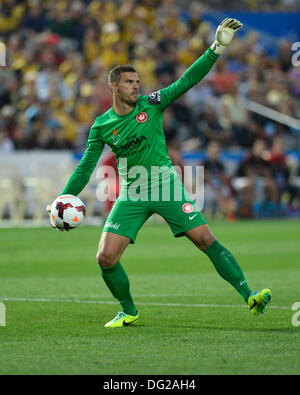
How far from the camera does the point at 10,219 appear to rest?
2355cm

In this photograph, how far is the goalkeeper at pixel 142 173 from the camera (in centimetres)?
868

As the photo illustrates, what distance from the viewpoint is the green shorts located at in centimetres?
873

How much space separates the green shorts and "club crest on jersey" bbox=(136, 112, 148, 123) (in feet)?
2.46

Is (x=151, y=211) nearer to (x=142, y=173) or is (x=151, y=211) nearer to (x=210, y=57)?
(x=142, y=173)

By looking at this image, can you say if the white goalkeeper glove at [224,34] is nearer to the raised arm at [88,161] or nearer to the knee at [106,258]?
the raised arm at [88,161]

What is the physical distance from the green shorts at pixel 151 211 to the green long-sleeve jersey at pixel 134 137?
0.94 ft

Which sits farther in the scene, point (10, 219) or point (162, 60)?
Result: point (162, 60)

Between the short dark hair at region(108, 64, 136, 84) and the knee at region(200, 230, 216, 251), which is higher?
the short dark hair at region(108, 64, 136, 84)

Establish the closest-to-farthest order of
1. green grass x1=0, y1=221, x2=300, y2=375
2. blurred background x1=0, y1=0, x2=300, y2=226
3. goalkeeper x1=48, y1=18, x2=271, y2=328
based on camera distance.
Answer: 1. green grass x1=0, y1=221, x2=300, y2=375
2. goalkeeper x1=48, y1=18, x2=271, y2=328
3. blurred background x1=0, y1=0, x2=300, y2=226

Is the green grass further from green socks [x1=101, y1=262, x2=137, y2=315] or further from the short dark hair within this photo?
the short dark hair

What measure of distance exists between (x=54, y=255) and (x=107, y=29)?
12.0 meters

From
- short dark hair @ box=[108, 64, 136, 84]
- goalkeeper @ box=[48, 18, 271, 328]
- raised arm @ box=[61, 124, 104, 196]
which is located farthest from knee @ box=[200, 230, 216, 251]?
short dark hair @ box=[108, 64, 136, 84]
